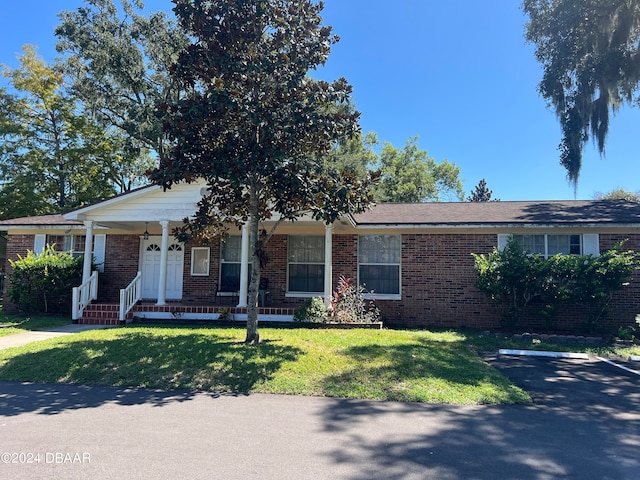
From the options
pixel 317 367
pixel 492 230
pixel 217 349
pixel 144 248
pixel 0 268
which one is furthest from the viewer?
pixel 0 268

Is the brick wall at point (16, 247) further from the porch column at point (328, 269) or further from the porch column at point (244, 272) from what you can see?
the porch column at point (328, 269)

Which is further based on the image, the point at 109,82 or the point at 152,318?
the point at 109,82

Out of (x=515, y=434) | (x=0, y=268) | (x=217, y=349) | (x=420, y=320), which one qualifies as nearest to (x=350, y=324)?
(x=420, y=320)

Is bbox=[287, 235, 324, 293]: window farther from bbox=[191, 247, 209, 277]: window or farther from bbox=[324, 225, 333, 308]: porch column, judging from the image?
bbox=[191, 247, 209, 277]: window

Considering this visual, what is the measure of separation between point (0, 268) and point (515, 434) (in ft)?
113

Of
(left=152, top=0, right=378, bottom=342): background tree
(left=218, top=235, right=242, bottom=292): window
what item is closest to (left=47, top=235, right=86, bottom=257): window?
(left=218, top=235, right=242, bottom=292): window

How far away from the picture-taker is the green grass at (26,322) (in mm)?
11430

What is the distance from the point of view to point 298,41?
27.2 ft

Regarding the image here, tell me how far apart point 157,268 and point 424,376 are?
431 inches

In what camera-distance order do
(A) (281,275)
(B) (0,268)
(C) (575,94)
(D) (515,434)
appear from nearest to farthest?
(D) (515,434) < (A) (281,275) < (C) (575,94) < (B) (0,268)

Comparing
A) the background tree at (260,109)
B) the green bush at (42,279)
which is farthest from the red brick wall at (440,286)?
the green bush at (42,279)

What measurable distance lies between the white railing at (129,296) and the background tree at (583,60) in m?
17.4

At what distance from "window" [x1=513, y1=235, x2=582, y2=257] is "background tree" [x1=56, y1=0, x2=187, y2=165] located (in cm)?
1829

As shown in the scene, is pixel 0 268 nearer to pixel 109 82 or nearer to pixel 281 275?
pixel 109 82
